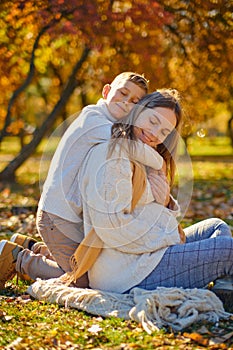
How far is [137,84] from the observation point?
4.68m

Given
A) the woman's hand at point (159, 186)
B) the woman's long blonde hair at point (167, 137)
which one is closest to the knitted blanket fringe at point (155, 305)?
the woman's hand at point (159, 186)

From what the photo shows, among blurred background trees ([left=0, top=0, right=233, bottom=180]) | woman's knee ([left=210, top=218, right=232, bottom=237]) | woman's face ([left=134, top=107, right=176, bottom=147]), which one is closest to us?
woman's face ([left=134, top=107, right=176, bottom=147])

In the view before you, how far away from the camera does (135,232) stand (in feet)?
13.9

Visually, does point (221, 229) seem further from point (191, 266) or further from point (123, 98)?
point (123, 98)

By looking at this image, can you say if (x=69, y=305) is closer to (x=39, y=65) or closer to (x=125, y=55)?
(x=125, y=55)

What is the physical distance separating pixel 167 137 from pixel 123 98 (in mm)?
410

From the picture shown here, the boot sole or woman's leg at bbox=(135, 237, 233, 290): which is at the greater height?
woman's leg at bbox=(135, 237, 233, 290)

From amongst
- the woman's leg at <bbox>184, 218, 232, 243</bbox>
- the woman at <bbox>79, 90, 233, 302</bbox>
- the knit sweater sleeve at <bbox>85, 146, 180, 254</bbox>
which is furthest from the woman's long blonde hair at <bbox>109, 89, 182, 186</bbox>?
the woman's leg at <bbox>184, 218, 232, 243</bbox>

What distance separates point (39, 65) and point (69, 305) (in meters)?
16.4

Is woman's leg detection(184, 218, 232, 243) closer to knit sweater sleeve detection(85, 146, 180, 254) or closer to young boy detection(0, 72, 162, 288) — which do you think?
knit sweater sleeve detection(85, 146, 180, 254)

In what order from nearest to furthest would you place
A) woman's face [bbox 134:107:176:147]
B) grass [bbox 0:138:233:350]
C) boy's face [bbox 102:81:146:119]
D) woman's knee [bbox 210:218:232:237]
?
grass [bbox 0:138:233:350] → woman's face [bbox 134:107:176:147] → woman's knee [bbox 210:218:232:237] → boy's face [bbox 102:81:146:119]

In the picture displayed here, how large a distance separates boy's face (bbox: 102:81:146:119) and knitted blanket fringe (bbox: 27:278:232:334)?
1239 mm

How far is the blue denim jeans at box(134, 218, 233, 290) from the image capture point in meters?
4.21

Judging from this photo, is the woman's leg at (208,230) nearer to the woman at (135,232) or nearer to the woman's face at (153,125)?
the woman at (135,232)
